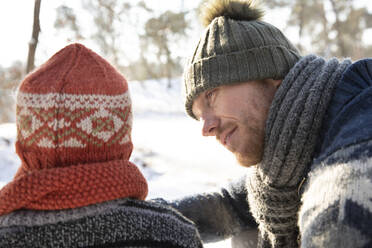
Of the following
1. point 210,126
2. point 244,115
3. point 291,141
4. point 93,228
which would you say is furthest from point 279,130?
point 93,228

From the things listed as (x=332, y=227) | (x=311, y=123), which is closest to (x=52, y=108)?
(x=332, y=227)

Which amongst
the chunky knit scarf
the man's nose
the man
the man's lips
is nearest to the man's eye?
the man

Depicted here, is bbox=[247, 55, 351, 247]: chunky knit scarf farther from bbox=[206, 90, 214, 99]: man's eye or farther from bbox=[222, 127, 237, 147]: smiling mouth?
bbox=[206, 90, 214, 99]: man's eye

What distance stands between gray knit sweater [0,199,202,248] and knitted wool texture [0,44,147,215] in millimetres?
31

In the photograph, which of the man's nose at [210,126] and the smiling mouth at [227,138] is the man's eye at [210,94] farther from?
the smiling mouth at [227,138]

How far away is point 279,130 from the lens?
1622 millimetres

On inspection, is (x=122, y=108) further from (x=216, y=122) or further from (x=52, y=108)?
(x=216, y=122)

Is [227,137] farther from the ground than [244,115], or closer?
closer

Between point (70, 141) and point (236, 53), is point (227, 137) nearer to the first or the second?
point (236, 53)

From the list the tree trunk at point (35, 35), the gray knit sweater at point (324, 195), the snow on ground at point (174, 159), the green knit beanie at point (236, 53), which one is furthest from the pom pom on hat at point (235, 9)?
the tree trunk at point (35, 35)

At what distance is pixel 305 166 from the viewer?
1589mm

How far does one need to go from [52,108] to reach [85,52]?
31cm

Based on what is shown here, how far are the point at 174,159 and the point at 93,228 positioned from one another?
604 cm

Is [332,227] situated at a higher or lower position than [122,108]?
lower
